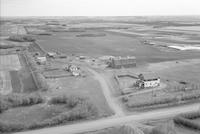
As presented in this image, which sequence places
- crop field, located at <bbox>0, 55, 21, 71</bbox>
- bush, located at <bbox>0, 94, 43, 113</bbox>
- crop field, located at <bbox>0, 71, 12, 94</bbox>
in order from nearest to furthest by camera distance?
bush, located at <bbox>0, 94, 43, 113</bbox> → crop field, located at <bbox>0, 71, 12, 94</bbox> → crop field, located at <bbox>0, 55, 21, 71</bbox>

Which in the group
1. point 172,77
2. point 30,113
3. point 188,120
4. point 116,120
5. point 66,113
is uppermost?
point 172,77

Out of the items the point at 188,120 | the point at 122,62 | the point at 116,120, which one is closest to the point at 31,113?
the point at 116,120

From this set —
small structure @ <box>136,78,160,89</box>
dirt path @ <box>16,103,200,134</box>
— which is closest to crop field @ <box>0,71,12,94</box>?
dirt path @ <box>16,103,200,134</box>

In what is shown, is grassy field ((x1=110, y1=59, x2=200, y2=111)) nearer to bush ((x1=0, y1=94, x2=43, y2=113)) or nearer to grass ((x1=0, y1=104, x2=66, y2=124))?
grass ((x1=0, y1=104, x2=66, y2=124))

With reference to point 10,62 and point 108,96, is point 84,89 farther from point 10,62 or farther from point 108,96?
point 10,62

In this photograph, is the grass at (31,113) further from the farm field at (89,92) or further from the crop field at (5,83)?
the crop field at (5,83)

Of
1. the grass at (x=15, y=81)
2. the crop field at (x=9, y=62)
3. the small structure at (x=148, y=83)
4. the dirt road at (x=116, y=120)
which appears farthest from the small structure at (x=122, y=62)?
the crop field at (x=9, y=62)

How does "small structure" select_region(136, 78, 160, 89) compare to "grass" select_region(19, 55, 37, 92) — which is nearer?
"small structure" select_region(136, 78, 160, 89)
